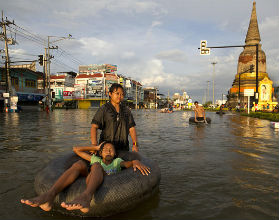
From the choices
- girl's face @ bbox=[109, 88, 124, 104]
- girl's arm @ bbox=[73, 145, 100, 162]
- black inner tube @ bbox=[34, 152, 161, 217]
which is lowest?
black inner tube @ bbox=[34, 152, 161, 217]

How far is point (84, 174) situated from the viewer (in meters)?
3.27

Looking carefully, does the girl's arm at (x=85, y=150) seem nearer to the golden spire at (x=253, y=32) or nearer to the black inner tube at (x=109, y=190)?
the black inner tube at (x=109, y=190)

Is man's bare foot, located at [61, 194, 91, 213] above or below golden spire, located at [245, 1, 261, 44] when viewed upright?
below

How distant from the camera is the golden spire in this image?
49.0 metres

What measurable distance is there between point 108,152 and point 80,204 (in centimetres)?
113

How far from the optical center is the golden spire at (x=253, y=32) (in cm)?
4903

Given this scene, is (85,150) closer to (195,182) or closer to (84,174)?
(84,174)

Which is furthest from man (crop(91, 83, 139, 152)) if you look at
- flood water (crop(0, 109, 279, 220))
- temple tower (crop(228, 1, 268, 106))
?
temple tower (crop(228, 1, 268, 106))

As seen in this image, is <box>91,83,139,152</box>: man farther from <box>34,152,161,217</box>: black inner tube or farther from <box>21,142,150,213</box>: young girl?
<box>34,152,161,217</box>: black inner tube

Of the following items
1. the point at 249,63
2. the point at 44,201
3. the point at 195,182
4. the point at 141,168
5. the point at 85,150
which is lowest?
the point at 195,182

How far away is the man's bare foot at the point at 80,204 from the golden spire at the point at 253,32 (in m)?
55.9

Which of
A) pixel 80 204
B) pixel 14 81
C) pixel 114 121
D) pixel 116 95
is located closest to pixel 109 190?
pixel 80 204

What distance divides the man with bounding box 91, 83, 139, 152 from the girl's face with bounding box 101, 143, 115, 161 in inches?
25.9

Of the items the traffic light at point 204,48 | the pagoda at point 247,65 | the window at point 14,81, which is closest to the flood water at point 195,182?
the traffic light at point 204,48
